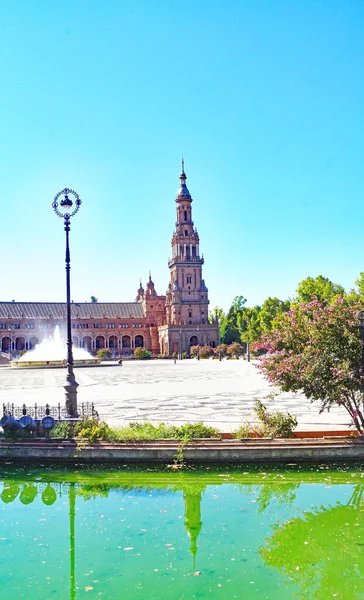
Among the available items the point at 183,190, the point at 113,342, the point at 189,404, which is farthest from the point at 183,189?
the point at 189,404

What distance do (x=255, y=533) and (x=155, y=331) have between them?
127173 mm

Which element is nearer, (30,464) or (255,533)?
(255,533)

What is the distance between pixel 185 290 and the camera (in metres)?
128

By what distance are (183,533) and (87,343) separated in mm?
130592

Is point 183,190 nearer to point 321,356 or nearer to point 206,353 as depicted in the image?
point 206,353

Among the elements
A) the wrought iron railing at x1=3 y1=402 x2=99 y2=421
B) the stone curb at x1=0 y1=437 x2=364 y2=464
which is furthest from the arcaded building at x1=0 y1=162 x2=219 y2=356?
the stone curb at x1=0 y1=437 x2=364 y2=464

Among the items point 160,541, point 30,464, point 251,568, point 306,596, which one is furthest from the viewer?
point 30,464

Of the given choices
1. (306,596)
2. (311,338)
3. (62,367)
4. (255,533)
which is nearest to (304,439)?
(311,338)

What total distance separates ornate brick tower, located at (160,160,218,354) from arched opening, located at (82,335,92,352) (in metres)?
19.6

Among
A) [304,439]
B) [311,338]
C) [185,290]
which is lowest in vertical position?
[304,439]

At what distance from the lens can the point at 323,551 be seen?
9.97 m

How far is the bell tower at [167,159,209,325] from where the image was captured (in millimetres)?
127062

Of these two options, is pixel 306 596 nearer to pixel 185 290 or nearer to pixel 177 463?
pixel 177 463

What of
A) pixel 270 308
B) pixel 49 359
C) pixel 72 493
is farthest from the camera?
pixel 270 308
